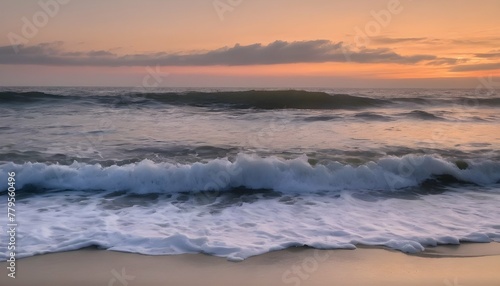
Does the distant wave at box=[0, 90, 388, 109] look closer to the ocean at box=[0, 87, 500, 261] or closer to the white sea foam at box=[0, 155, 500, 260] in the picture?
the ocean at box=[0, 87, 500, 261]

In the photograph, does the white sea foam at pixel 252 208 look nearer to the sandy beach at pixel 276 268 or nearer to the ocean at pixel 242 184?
the ocean at pixel 242 184

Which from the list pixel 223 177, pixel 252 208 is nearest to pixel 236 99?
pixel 223 177

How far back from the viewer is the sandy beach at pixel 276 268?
13.0 feet

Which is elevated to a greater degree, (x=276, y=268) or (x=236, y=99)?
(x=236, y=99)

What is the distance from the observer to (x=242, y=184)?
782 cm

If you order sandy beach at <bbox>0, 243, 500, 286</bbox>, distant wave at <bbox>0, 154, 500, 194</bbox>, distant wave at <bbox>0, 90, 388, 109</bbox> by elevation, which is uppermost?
distant wave at <bbox>0, 90, 388, 109</bbox>

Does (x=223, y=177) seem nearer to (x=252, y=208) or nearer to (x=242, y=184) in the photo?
(x=242, y=184)

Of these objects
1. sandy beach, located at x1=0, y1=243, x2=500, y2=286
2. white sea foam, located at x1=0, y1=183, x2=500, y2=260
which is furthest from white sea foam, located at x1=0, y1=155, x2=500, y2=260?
sandy beach, located at x1=0, y1=243, x2=500, y2=286

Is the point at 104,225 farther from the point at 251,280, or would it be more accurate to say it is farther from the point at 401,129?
the point at 401,129

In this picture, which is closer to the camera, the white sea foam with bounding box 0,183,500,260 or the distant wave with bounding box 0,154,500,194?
the white sea foam with bounding box 0,183,500,260

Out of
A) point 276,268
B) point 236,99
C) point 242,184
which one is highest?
point 236,99

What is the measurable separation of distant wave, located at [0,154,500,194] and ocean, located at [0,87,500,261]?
2cm

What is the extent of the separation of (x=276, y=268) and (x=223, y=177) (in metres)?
3.82

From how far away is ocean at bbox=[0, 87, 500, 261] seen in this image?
512 centimetres
